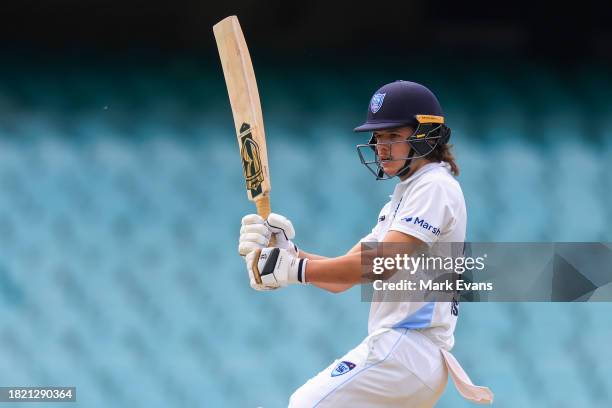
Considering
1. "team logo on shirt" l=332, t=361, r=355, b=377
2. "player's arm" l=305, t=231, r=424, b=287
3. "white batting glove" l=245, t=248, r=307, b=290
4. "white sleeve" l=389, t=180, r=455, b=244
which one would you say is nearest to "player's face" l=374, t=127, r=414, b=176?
"white sleeve" l=389, t=180, r=455, b=244

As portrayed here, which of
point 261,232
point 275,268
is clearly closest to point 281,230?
point 261,232

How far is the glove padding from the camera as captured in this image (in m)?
2.93

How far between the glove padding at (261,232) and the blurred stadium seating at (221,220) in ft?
4.27

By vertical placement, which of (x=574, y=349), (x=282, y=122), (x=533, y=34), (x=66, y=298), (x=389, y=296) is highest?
(x=533, y=34)

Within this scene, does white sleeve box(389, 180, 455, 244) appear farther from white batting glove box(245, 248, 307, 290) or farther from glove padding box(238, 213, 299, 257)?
glove padding box(238, 213, 299, 257)

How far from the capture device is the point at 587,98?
4602mm

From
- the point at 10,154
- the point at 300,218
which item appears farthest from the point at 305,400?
the point at 10,154

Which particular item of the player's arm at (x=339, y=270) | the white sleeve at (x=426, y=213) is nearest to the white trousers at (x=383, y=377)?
the player's arm at (x=339, y=270)

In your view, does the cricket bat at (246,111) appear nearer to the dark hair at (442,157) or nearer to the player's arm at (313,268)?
the player's arm at (313,268)

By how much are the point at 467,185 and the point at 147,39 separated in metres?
1.37

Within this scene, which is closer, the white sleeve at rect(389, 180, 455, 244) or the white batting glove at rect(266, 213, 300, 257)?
the white sleeve at rect(389, 180, 455, 244)

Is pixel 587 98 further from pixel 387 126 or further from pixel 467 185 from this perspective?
pixel 387 126

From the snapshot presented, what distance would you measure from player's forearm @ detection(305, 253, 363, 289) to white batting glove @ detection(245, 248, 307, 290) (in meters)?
0.03

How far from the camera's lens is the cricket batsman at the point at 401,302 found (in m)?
2.78
